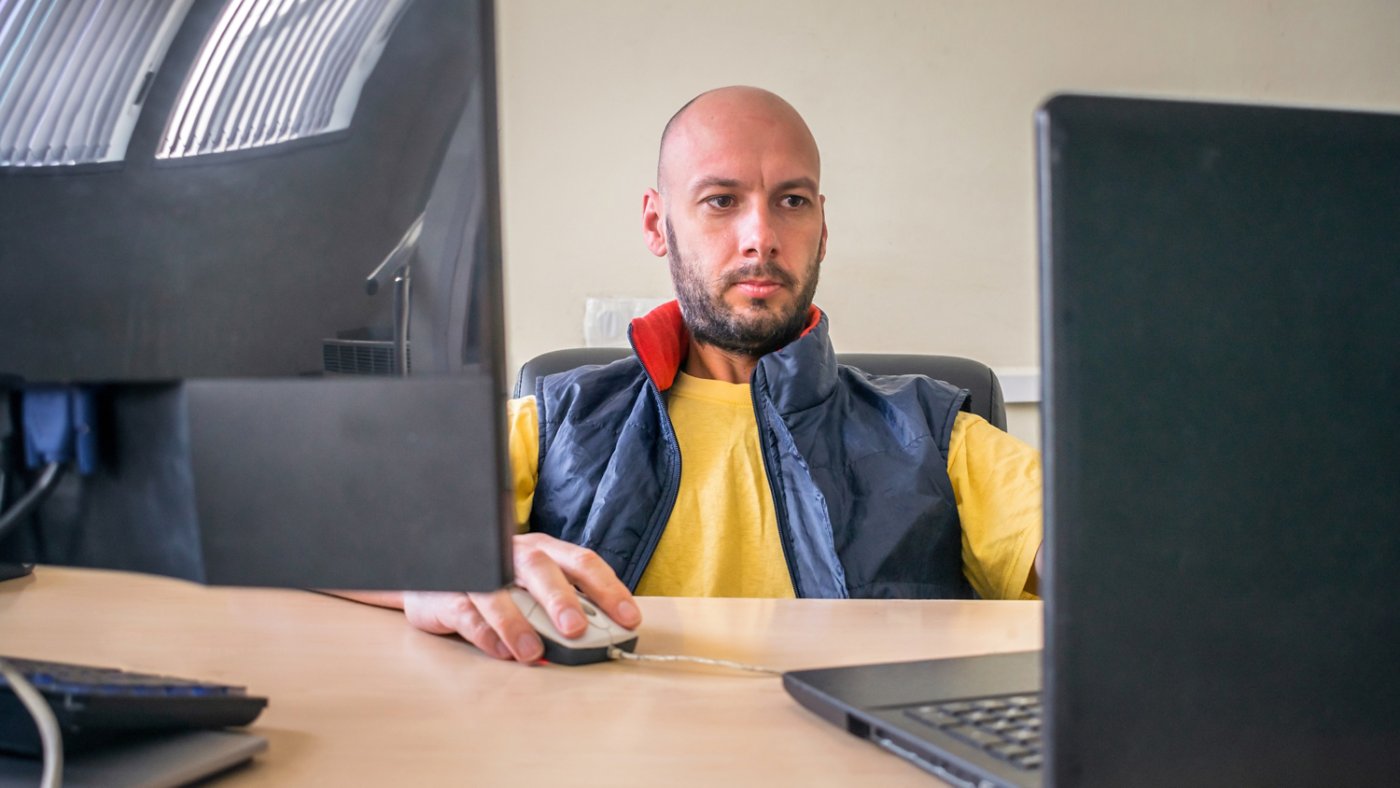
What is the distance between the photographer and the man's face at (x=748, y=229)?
1.65m

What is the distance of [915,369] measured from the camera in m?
1.61

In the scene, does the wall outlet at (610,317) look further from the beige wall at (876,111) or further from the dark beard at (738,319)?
the dark beard at (738,319)

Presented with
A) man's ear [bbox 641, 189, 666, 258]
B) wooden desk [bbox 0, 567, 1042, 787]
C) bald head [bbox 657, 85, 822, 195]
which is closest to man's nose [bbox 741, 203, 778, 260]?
bald head [bbox 657, 85, 822, 195]

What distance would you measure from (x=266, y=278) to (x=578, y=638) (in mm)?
364

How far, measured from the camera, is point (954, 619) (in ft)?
3.06

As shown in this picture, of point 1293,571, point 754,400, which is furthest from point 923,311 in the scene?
point 1293,571

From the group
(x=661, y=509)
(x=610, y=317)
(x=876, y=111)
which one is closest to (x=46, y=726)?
(x=661, y=509)

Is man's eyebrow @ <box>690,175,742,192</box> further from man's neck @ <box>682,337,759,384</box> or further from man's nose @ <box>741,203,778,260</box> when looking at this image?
man's neck @ <box>682,337,759,384</box>

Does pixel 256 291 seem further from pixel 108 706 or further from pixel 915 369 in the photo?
pixel 915 369

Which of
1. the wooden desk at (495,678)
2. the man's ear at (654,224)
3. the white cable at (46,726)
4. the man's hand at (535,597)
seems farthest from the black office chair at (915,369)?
the white cable at (46,726)

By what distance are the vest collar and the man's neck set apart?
2 cm

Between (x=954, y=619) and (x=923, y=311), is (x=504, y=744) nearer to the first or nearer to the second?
(x=954, y=619)

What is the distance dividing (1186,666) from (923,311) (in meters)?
2.11

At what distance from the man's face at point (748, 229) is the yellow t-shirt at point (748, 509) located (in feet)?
0.50
